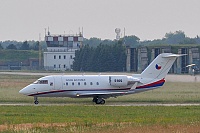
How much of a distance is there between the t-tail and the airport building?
95816 mm

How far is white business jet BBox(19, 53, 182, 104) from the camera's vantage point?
56312 mm

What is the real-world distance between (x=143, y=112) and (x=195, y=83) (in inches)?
1261

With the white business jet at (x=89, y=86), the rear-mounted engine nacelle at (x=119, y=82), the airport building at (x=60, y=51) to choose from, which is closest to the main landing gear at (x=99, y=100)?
the white business jet at (x=89, y=86)

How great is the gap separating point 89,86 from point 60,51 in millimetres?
99132

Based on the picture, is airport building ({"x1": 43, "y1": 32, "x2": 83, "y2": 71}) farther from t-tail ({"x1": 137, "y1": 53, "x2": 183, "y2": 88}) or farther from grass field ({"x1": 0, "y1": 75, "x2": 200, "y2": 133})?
t-tail ({"x1": 137, "y1": 53, "x2": 183, "y2": 88})

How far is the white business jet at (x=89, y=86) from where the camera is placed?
56312 mm

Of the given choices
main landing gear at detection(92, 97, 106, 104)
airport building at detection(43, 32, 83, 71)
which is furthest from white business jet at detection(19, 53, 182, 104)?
airport building at detection(43, 32, 83, 71)

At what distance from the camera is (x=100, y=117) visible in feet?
142

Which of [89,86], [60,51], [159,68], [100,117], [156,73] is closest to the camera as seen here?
[100,117]

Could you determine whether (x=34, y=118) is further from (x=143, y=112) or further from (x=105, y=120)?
(x=143, y=112)

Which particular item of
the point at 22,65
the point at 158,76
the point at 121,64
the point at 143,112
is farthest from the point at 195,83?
the point at 22,65

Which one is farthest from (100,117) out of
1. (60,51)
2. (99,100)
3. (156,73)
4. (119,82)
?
(60,51)

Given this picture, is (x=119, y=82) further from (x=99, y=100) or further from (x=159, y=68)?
(x=159, y=68)

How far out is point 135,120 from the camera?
41.3m
